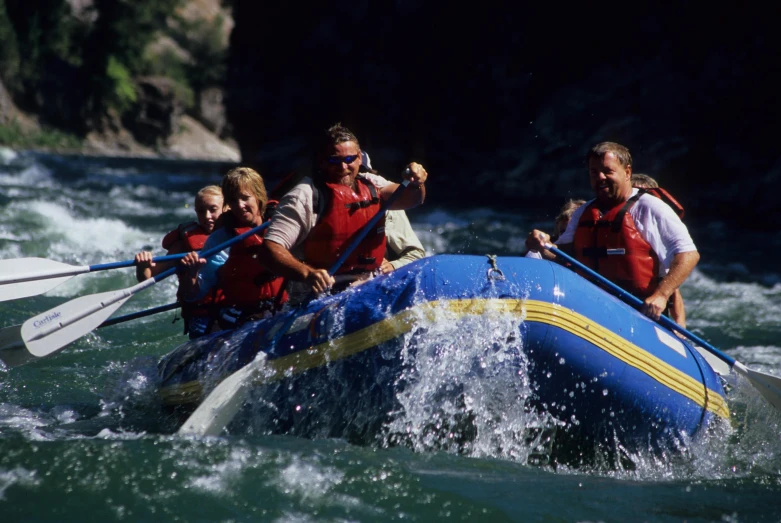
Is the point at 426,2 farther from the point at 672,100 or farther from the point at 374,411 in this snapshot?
the point at 374,411

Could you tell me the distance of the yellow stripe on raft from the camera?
364 cm

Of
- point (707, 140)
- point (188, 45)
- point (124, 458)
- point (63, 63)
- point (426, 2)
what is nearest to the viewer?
point (124, 458)

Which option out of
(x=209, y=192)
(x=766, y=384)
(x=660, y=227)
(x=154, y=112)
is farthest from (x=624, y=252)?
(x=154, y=112)

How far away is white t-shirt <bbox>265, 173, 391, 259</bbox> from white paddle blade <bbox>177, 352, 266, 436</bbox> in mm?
515

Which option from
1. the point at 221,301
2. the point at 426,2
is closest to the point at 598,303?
the point at 221,301

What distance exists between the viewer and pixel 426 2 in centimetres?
1966

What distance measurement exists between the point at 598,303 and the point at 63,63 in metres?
36.5

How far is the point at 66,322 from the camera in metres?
4.55

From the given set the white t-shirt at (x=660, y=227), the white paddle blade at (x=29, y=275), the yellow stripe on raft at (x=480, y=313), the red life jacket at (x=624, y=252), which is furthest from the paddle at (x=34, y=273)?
the white t-shirt at (x=660, y=227)

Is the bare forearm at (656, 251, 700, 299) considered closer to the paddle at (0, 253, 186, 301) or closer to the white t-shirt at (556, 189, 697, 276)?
the white t-shirt at (556, 189, 697, 276)

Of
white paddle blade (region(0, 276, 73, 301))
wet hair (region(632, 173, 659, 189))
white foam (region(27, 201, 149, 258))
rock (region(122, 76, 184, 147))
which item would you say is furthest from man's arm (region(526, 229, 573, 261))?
rock (region(122, 76, 184, 147))

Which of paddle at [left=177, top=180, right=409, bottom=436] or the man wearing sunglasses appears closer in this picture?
paddle at [left=177, top=180, right=409, bottom=436]

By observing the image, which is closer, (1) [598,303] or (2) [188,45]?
(1) [598,303]

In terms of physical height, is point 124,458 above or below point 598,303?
below
